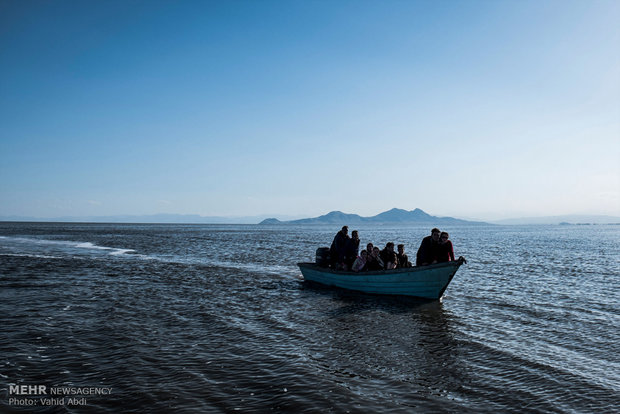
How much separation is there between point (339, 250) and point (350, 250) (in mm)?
700

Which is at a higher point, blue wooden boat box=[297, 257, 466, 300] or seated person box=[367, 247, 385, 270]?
seated person box=[367, 247, 385, 270]

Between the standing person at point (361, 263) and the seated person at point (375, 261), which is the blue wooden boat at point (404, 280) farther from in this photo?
the seated person at point (375, 261)

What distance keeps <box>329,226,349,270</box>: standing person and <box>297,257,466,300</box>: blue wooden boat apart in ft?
2.30

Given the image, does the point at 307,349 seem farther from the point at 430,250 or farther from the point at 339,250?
the point at 339,250

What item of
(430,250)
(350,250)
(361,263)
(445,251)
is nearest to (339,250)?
(350,250)

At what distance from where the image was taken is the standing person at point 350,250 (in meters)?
20.2

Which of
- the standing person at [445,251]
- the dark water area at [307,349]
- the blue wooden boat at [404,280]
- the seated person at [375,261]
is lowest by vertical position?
the dark water area at [307,349]

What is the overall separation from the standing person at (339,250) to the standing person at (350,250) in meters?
0.16

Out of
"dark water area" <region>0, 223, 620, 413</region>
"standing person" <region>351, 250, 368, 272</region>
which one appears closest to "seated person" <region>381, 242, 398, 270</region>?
"standing person" <region>351, 250, 368, 272</region>

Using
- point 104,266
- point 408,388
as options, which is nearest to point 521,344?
point 408,388

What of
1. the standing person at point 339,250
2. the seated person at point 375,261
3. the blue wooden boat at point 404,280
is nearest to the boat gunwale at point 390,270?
the blue wooden boat at point 404,280

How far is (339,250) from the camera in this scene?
20812 millimetres

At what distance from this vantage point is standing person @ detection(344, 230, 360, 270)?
20.2 meters

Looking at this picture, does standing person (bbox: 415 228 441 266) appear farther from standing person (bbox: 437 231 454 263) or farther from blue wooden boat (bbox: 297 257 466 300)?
blue wooden boat (bbox: 297 257 466 300)
